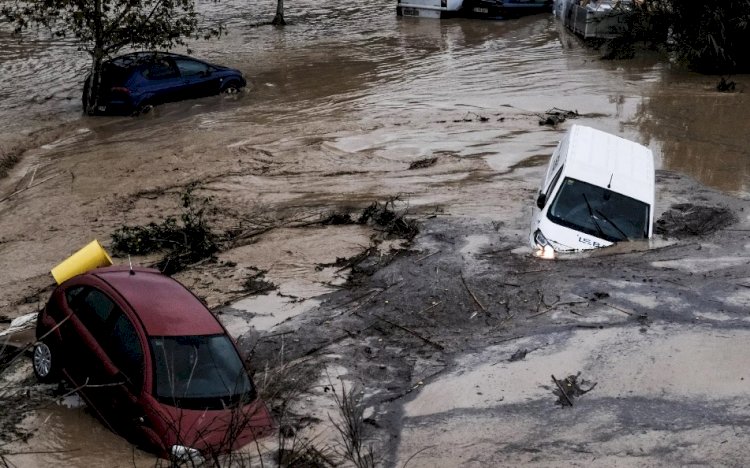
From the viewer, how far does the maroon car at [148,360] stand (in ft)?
24.9

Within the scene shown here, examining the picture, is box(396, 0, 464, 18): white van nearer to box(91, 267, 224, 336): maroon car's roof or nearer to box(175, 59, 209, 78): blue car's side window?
box(175, 59, 209, 78): blue car's side window

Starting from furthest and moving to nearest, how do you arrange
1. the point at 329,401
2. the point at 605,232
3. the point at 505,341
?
the point at 605,232, the point at 505,341, the point at 329,401

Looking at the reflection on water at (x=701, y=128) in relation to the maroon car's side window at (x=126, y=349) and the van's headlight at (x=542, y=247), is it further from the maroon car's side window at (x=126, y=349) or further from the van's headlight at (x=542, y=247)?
the maroon car's side window at (x=126, y=349)

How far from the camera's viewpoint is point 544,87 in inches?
884

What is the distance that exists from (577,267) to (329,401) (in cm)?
409

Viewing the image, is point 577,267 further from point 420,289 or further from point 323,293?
point 323,293

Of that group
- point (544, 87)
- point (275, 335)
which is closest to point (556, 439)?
point (275, 335)

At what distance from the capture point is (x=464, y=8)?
107 ft

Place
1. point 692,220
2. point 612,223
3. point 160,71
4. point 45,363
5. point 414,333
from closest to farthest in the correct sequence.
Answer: point 45,363 < point 414,333 < point 612,223 < point 692,220 < point 160,71

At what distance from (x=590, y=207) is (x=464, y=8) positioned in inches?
860

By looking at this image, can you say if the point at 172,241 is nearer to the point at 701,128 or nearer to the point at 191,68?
the point at 191,68

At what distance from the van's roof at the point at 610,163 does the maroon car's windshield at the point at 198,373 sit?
574 cm

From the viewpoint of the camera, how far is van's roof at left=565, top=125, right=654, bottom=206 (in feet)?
39.7

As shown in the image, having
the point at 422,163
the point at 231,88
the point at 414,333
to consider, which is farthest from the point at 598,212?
the point at 231,88
